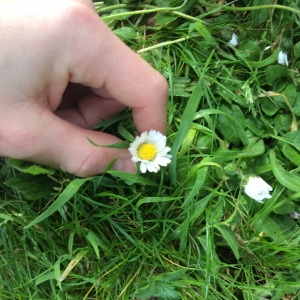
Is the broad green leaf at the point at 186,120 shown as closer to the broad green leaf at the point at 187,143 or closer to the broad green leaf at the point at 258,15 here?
the broad green leaf at the point at 187,143

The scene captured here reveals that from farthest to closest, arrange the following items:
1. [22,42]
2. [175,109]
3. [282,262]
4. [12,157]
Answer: [175,109] < [282,262] < [12,157] < [22,42]

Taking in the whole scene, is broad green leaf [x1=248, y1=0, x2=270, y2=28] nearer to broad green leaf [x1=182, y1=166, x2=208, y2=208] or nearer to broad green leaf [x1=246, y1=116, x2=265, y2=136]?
broad green leaf [x1=246, y1=116, x2=265, y2=136]

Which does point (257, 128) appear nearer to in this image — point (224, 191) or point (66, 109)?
point (224, 191)

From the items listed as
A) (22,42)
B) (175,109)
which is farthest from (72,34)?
(175,109)

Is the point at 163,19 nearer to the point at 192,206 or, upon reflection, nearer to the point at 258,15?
the point at 258,15

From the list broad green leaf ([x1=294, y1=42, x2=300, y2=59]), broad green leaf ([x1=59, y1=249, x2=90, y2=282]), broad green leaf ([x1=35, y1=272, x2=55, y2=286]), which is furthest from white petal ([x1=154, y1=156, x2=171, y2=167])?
broad green leaf ([x1=294, y1=42, x2=300, y2=59])

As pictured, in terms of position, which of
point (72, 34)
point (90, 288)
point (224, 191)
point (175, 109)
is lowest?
point (90, 288)

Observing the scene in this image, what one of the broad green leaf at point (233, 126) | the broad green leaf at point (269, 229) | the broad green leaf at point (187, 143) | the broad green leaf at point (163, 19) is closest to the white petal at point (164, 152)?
the broad green leaf at point (187, 143)
